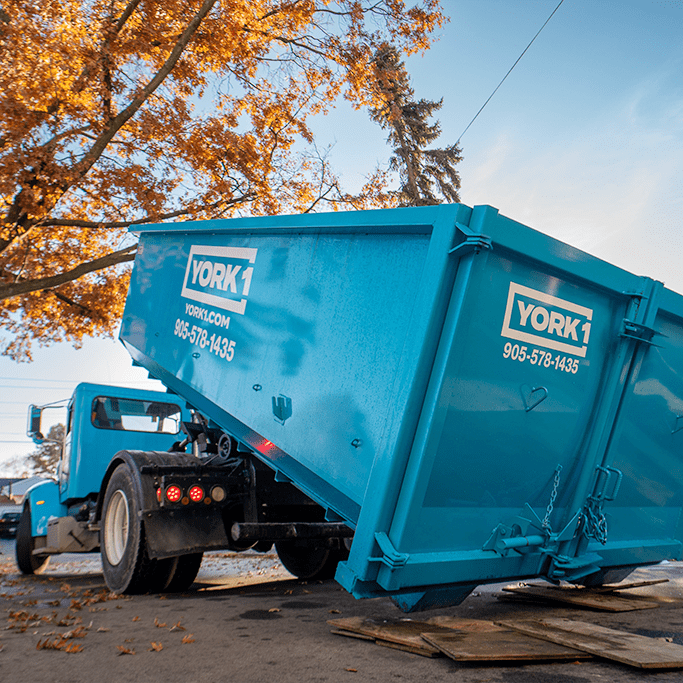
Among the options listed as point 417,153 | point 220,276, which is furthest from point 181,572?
point 417,153

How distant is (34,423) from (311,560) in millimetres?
4171

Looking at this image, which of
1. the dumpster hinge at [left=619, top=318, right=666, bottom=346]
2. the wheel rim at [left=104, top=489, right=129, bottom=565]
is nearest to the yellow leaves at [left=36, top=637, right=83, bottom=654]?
the wheel rim at [left=104, top=489, right=129, bottom=565]

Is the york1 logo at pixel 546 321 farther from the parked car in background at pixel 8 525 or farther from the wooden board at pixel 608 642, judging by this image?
the parked car in background at pixel 8 525

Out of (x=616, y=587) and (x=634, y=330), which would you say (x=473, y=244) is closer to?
(x=634, y=330)

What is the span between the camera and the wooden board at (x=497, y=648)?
3043 millimetres

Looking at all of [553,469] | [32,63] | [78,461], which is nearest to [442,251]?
[553,469]

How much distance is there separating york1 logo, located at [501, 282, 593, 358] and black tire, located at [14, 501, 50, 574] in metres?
8.05

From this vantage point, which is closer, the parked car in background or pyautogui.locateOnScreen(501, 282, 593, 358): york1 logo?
pyautogui.locateOnScreen(501, 282, 593, 358): york1 logo

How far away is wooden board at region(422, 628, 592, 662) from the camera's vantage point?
120 inches

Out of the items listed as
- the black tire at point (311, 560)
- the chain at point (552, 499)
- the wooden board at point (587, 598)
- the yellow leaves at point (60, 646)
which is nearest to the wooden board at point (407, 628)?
the chain at point (552, 499)

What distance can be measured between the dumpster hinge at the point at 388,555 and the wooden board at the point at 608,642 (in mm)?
994

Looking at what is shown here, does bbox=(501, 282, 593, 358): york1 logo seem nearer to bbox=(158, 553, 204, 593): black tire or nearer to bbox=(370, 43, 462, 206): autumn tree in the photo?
bbox=(158, 553, 204, 593): black tire

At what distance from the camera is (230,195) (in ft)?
43.2

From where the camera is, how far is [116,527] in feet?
18.4
